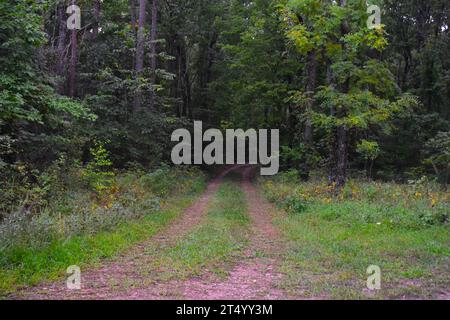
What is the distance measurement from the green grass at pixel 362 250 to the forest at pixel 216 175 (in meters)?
0.05

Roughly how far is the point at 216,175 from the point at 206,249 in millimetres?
26175

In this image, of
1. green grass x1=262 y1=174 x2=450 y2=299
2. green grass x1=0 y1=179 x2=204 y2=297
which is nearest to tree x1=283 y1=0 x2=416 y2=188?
green grass x1=262 y1=174 x2=450 y2=299

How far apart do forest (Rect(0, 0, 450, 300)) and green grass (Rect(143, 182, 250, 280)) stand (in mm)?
57

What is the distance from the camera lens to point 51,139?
47.4 feet

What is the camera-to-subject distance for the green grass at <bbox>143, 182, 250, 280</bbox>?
26.9 ft

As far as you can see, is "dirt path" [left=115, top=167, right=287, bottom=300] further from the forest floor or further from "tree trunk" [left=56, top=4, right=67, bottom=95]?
"tree trunk" [left=56, top=4, right=67, bottom=95]

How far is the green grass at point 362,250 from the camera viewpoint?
703 cm

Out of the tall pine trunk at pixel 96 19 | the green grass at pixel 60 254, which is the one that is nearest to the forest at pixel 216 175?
the green grass at pixel 60 254

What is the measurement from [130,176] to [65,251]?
10030 millimetres

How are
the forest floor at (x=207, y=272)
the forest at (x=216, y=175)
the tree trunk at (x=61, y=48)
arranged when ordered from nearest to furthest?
the forest floor at (x=207, y=272), the forest at (x=216, y=175), the tree trunk at (x=61, y=48)

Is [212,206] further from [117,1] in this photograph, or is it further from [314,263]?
[117,1]

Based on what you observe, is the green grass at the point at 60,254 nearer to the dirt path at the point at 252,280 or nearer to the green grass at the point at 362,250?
the dirt path at the point at 252,280
